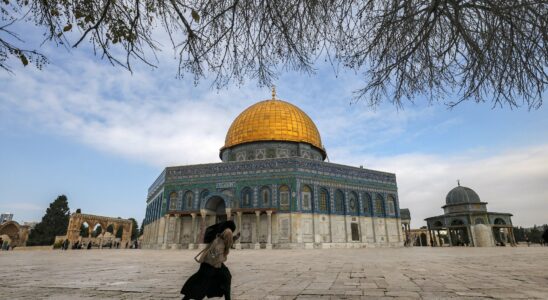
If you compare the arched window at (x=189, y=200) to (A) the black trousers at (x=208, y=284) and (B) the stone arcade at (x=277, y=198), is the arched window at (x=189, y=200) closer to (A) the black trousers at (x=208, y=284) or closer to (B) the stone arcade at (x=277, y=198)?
(B) the stone arcade at (x=277, y=198)

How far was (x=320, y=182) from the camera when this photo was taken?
23875 mm

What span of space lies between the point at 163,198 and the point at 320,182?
1224cm

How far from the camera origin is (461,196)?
30203 millimetres

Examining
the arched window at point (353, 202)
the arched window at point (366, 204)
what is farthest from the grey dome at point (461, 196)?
the arched window at point (353, 202)

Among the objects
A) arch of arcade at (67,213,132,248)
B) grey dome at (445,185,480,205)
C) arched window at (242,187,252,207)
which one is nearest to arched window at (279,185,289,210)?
arched window at (242,187,252,207)

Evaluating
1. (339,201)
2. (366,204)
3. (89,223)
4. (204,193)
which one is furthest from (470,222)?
(89,223)

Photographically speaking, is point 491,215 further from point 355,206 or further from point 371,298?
point 371,298

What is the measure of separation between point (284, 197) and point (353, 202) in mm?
5901

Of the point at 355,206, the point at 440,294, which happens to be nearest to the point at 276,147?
the point at 355,206

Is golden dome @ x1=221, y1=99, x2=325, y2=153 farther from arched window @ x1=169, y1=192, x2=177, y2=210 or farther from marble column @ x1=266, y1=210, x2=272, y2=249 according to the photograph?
marble column @ x1=266, y1=210, x2=272, y2=249

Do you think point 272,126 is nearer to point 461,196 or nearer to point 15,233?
point 461,196

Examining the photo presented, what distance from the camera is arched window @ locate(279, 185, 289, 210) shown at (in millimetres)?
22594

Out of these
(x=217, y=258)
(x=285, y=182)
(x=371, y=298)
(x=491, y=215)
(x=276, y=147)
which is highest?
(x=276, y=147)

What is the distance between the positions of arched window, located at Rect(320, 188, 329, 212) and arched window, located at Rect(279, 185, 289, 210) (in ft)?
8.96
